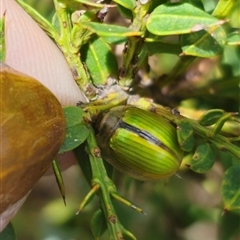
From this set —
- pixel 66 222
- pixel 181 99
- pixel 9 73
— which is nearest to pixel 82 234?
pixel 66 222

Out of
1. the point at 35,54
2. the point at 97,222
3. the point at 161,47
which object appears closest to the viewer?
the point at 97,222

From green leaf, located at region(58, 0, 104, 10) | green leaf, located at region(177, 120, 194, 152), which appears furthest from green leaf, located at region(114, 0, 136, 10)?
green leaf, located at region(177, 120, 194, 152)

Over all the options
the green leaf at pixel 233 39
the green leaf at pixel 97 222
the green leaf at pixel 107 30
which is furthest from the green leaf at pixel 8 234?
the green leaf at pixel 233 39

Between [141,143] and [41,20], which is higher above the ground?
[41,20]

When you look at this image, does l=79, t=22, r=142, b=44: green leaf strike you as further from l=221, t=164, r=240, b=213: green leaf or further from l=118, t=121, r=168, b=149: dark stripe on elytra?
l=221, t=164, r=240, b=213: green leaf

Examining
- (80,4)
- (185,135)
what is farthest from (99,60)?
(185,135)

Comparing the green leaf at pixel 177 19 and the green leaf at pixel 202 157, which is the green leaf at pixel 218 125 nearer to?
the green leaf at pixel 202 157

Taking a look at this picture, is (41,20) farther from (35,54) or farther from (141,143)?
(141,143)
